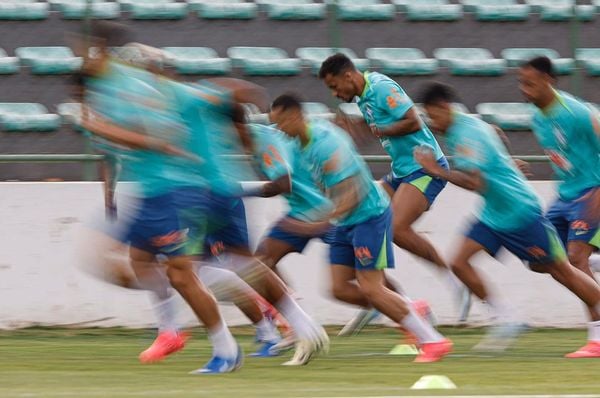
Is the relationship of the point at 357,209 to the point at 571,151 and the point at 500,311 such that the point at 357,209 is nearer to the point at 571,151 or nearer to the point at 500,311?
the point at 500,311

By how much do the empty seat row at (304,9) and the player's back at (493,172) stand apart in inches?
179

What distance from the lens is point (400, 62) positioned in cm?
1445

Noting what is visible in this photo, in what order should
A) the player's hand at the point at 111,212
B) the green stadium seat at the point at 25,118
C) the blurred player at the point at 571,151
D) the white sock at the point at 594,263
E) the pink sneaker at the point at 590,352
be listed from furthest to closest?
the green stadium seat at the point at 25,118
the white sock at the point at 594,263
the blurred player at the point at 571,151
the player's hand at the point at 111,212
the pink sneaker at the point at 590,352

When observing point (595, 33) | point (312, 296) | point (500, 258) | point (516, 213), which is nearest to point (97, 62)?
point (516, 213)

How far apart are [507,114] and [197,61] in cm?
321

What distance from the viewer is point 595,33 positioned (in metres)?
14.4

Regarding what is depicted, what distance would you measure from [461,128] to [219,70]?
16.6ft

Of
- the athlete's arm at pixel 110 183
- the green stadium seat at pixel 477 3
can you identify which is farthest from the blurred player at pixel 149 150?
the green stadium seat at pixel 477 3

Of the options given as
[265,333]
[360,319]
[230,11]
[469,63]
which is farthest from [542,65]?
[230,11]

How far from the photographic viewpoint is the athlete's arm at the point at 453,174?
9102 millimetres

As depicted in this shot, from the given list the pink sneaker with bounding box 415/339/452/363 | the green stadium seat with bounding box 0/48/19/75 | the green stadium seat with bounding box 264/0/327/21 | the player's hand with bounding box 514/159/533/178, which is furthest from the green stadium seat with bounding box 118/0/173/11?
the pink sneaker with bounding box 415/339/452/363

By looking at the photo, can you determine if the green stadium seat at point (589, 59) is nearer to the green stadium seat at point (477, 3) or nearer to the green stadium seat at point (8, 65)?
the green stadium seat at point (477, 3)

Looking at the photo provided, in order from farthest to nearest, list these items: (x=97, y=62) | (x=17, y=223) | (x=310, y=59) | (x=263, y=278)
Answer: (x=310, y=59), (x=17, y=223), (x=263, y=278), (x=97, y=62)

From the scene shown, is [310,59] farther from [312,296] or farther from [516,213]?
[516,213]
